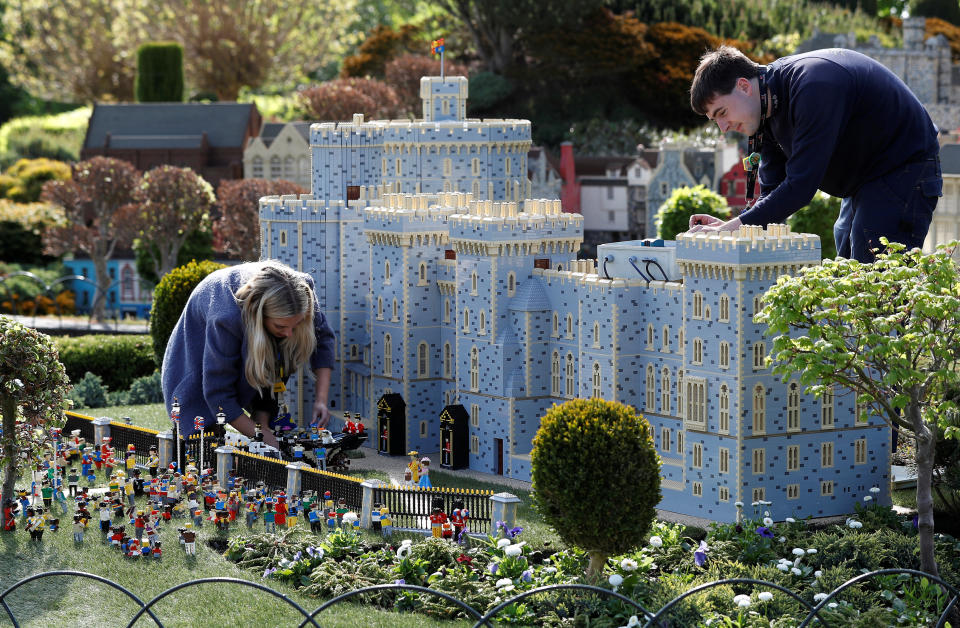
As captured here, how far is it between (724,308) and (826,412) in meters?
3.06

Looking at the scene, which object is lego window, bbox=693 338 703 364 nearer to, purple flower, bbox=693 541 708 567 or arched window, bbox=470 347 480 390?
purple flower, bbox=693 541 708 567

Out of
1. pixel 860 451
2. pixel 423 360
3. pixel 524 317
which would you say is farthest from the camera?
pixel 423 360

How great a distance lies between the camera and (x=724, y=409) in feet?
98.2

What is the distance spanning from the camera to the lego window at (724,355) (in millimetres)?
29766

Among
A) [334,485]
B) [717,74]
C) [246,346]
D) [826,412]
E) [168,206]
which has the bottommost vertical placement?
[334,485]

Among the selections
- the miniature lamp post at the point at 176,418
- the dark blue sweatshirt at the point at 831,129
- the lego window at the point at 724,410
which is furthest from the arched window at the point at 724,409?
the miniature lamp post at the point at 176,418

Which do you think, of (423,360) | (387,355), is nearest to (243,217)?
(387,355)

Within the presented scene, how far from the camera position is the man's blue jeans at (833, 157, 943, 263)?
2230 cm

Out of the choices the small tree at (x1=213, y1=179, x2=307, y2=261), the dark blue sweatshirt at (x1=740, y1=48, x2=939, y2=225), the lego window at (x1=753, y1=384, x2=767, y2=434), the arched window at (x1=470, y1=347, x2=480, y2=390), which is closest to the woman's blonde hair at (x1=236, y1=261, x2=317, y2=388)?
the arched window at (x1=470, y1=347, x2=480, y2=390)

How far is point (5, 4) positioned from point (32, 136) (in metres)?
22.4

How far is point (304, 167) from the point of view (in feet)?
269

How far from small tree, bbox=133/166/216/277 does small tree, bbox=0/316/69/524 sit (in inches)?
1735

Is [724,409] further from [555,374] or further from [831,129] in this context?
[831,129]

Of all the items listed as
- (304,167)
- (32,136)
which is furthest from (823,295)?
(32,136)
